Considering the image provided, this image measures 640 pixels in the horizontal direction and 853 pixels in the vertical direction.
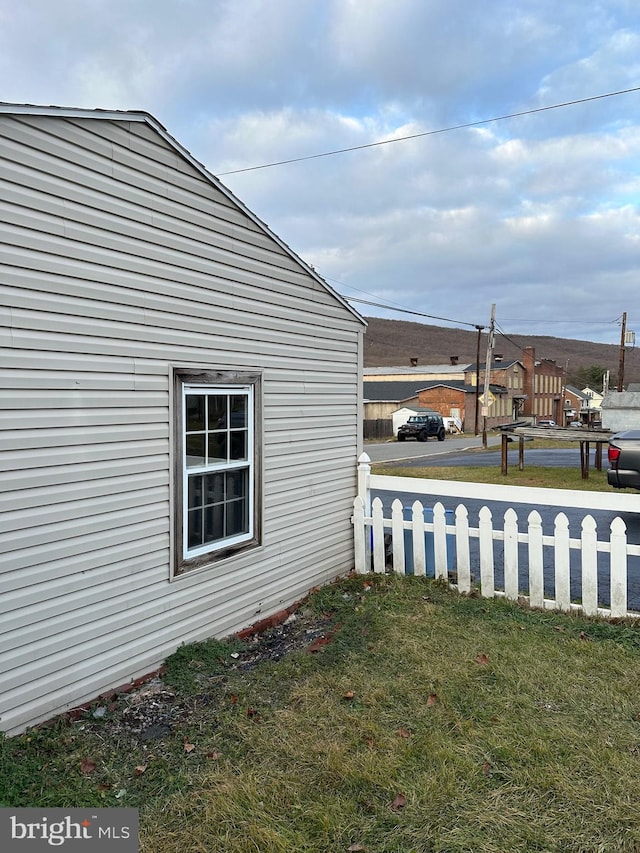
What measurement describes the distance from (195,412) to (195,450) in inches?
12.2

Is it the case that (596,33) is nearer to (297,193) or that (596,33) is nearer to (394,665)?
(394,665)

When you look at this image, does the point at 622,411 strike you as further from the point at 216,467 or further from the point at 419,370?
the point at 419,370

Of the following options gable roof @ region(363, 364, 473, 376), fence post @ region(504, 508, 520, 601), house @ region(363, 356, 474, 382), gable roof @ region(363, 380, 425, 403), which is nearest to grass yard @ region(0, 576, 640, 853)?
fence post @ region(504, 508, 520, 601)

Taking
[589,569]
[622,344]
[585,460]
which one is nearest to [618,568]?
[589,569]

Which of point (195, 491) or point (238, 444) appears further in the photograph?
point (238, 444)

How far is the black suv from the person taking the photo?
113ft

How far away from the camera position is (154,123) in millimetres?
3744

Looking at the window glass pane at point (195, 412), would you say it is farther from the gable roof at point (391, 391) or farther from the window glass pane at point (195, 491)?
the gable roof at point (391, 391)

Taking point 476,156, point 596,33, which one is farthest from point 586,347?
point 596,33

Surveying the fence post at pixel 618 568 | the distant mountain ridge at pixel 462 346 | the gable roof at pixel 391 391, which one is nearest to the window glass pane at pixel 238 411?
the fence post at pixel 618 568

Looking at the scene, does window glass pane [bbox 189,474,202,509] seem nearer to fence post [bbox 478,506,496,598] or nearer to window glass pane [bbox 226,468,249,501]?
window glass pane [bbox 226,468,249,501]

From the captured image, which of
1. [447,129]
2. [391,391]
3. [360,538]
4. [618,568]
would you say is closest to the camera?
[618,568]

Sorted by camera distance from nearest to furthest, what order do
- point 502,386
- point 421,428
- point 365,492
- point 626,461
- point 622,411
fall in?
point 365,492 < point 626,461 < point 622,411 < point 421,428 < point 502,386

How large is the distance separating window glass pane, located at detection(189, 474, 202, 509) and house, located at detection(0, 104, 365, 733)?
0.02m
